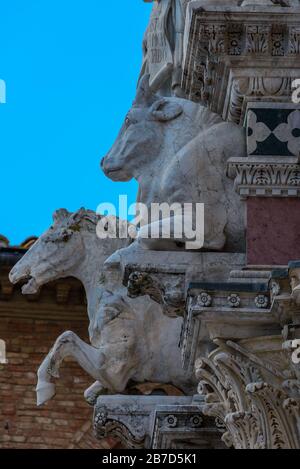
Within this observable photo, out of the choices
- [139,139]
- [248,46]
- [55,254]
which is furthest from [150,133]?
[55,254]

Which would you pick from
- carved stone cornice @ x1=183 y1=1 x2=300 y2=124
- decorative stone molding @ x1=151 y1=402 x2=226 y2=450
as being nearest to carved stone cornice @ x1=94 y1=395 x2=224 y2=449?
decorative stone molding @ x1=151 y1=402 x2=226 y2=450

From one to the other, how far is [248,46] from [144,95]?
64.9 inches

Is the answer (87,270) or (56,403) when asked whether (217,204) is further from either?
(56,403)

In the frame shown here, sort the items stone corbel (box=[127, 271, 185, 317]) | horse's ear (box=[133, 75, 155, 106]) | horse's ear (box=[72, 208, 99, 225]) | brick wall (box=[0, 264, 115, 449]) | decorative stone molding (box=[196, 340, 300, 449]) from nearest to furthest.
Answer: decorative stone molding (box=[196, 340, 300, 449]), stone corbel (box=[127, 271, 185, 317]), horse's ear (box=[133, 75, 155, 106]), horse's ear (box=[72, 208, 99, 225]), brick wall (box=[0, 264, 115, 449])

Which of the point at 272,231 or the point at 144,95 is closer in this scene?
the point at 272,231

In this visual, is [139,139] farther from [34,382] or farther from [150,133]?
[34,382]

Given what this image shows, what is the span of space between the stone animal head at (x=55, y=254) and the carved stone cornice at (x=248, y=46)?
310 centimetres

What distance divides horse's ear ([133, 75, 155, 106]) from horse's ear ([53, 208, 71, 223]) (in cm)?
177

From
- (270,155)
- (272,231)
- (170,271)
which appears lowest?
(170,271)

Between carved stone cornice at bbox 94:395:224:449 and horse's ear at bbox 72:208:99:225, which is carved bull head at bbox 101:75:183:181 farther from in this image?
horse's ear at bbox 72:208:99:225

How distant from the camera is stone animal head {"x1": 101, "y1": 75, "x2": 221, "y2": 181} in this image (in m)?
16.2

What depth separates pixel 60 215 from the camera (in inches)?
729
